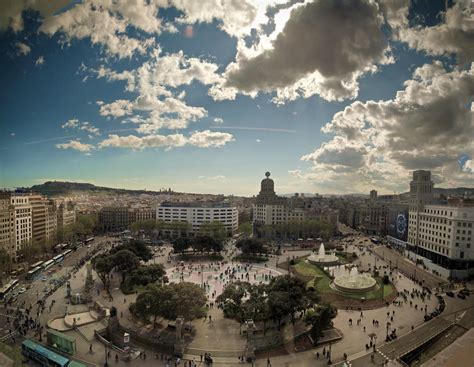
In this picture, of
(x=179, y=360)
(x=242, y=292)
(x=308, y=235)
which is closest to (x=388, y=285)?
(x=242, y=292)

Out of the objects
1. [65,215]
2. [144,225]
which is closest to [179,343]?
[144,225]

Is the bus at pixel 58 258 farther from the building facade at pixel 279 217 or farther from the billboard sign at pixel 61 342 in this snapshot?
the building facade at pixel 279 217

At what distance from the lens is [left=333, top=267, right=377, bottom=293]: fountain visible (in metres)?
36.2

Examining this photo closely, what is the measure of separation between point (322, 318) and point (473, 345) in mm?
12132

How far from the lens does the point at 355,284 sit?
121 feet

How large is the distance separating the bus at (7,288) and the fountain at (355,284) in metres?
39.7

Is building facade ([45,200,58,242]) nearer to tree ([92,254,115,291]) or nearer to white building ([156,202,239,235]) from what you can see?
white building ([156,202,239,235])

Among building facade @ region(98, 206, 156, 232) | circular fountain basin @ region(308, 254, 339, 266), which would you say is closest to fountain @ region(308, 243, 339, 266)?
circular fountain basin @ region(308, 254, 339, 266)

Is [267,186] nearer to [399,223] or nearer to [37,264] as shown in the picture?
[399,223]

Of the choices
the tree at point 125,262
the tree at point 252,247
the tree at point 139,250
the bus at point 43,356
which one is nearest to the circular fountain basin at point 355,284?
the tree at point 252,247

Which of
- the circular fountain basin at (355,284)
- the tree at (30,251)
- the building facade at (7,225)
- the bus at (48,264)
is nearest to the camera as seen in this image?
the circular fountain basin at (355,284)

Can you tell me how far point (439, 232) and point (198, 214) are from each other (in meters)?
58.7

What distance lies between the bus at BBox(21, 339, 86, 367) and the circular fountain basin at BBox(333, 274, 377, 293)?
28.6 metres

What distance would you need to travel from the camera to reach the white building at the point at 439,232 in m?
43.1
